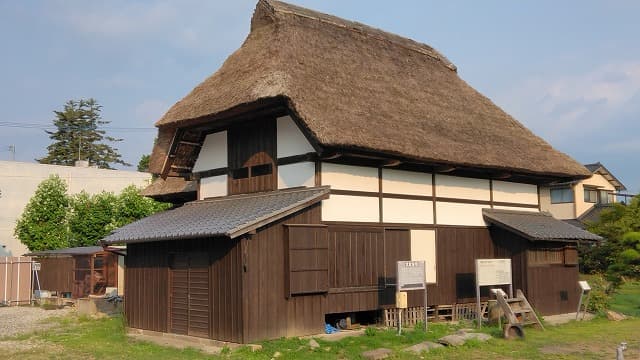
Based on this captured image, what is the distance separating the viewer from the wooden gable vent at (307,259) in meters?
14.1

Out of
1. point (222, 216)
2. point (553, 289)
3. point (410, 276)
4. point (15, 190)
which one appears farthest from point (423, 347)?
point (15, 190)

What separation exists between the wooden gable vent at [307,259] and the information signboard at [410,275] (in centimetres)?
177

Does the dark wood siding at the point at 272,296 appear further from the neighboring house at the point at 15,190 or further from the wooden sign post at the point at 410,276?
the neighboring house at the point at 15,190

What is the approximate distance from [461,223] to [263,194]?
6.00m

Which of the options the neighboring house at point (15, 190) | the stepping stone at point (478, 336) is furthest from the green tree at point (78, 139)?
the stepping stone at point (478, 336)

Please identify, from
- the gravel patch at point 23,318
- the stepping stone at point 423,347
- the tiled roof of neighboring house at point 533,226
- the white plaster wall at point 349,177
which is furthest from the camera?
the tiled roof of neighboring house at point 533,226

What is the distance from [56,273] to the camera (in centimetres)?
3038

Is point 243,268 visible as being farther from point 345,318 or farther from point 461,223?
point 461,223

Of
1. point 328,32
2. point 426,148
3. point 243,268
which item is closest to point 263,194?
point 243,268

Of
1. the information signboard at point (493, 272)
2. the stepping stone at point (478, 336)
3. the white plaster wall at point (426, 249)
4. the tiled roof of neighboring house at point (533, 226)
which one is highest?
the tiled roof of neighboring house at point (533, 226)

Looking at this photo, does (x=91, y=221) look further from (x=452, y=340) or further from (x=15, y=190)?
(x=452, y=340)

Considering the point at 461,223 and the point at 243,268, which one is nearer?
the point at 243,268

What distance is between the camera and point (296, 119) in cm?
1518

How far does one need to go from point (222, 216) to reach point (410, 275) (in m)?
4.62
